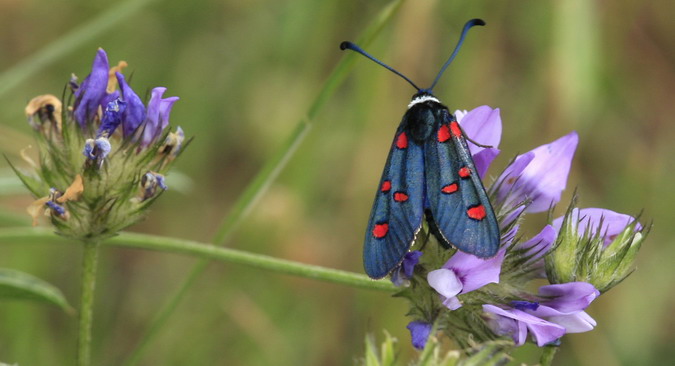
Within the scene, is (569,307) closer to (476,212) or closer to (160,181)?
(476,212)

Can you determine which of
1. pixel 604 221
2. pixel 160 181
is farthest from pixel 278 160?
pixel 604 221

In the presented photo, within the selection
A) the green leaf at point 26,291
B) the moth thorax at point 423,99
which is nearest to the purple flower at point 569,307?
the moth thorax at point 423,99

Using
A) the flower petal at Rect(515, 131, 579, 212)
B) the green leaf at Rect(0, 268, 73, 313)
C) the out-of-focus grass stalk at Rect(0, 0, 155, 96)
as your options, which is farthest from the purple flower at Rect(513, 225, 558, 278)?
the out-of-focus grass stalk at Rect(0, 0, 155, 96)

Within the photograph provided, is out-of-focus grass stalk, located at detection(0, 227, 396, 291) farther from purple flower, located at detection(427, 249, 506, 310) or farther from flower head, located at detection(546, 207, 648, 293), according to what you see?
flower head, located at detection(546, 207, 648, 293)

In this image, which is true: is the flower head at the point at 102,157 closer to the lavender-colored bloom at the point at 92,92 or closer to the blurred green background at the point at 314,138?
the lavender-colored bloom at the point at 92,92

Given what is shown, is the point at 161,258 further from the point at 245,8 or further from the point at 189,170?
the point at 245,8

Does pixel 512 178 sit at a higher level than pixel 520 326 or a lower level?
higher
